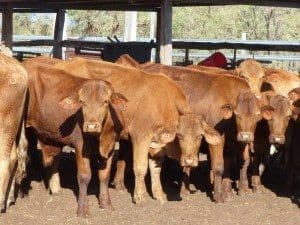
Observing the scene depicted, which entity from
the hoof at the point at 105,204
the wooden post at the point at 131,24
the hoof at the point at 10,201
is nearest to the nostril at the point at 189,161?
the hoof at the point at 105,204

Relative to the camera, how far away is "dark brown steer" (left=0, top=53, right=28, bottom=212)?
23.9 ft

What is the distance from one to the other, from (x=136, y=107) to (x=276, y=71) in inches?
126

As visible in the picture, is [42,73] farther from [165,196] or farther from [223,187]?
[223,187]

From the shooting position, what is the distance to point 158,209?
811 centimetres

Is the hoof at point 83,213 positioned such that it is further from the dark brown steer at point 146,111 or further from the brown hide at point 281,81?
the brown hide at point 281,81

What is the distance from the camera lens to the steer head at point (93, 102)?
A: 7.33 metres

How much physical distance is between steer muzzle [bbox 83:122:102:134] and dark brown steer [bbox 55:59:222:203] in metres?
1.10

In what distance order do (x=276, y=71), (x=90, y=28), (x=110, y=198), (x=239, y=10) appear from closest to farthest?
(x=110, y=198) → (x=276, y=71) → (x=90, y=28) → (x=239, y=10)

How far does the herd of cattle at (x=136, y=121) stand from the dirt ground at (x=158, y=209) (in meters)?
0.16

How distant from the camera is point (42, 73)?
8562 millimetres

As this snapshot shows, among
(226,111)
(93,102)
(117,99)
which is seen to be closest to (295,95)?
(226,111)

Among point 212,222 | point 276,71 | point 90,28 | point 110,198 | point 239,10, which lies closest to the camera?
point 212,222

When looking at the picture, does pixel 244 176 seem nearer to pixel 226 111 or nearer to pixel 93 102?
pixel 226 111

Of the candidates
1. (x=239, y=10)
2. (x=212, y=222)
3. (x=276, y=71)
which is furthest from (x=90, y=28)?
(x=212, y=222)
